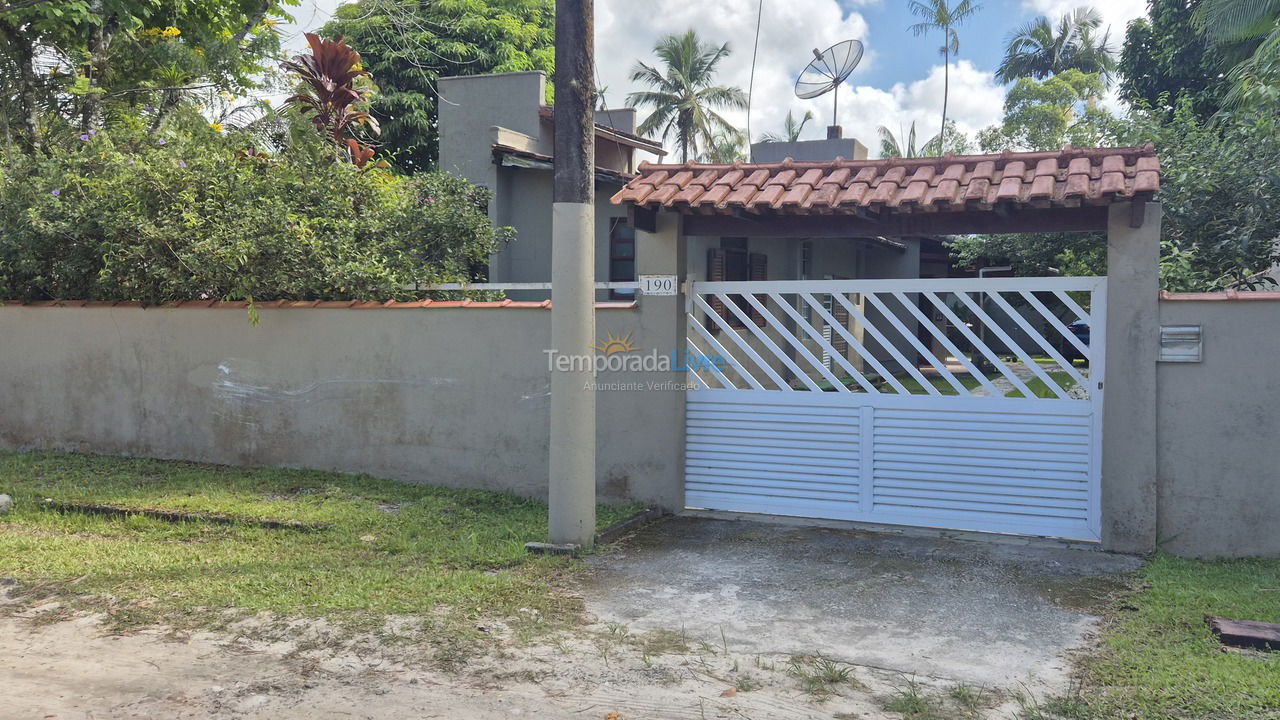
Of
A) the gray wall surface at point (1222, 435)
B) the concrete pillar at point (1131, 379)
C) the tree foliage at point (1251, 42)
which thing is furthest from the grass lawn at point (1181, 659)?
the tree foliage at point (1251, 42)

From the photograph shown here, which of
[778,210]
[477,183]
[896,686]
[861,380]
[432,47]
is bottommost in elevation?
[896,686]

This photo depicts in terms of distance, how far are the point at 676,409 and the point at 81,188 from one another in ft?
21.0

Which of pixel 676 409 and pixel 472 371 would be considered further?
pixel 472 371

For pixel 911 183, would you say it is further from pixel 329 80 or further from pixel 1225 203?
pixel 329 80

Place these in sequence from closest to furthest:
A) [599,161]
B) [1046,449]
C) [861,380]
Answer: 1. [1046,449]
2. [861,380]
3. [599,161]

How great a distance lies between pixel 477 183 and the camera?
15.8 meters

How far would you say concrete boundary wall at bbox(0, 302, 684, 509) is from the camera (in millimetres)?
7742

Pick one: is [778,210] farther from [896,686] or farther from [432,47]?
[432,47]

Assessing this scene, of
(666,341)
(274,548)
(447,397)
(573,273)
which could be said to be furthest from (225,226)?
(666,341)

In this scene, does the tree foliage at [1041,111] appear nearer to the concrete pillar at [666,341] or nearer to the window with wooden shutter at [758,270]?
the window with wooden shutter at [758,270]

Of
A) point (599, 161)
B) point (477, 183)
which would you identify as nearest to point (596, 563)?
point (477, 183)

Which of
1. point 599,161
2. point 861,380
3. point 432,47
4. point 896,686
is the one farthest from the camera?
point 432,47

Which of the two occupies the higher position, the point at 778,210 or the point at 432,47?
the point at 432,47

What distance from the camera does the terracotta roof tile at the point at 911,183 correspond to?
20.6 feet
